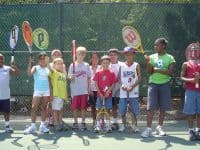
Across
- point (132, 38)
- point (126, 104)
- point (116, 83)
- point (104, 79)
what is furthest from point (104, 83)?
point (132, 38)

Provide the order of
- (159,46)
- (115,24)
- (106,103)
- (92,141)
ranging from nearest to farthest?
1. (92,141)
2. (159,46)
3. (106,103)
4. (115,24)

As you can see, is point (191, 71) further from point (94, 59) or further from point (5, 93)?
point (5, 93)

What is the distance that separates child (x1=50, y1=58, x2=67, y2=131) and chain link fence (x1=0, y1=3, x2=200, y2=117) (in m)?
1.19

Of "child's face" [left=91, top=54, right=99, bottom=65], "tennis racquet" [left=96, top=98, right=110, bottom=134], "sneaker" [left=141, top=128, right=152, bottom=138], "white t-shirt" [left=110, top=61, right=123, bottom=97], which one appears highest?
"child's face" [left=91, top=54, right=99, bottom=65]

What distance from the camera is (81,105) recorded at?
934 cm

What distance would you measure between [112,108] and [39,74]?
151 cm

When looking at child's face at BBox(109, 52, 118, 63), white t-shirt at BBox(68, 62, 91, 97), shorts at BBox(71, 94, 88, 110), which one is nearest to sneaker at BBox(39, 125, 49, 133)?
shorts at BBox(71, 94, 88, 110)

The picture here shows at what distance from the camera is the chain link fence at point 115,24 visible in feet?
34.0

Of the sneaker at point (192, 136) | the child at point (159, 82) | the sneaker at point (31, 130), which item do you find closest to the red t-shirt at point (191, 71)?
the child at point (159, 82)

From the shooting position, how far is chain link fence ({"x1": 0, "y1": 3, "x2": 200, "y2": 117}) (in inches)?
408

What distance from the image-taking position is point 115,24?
34.2 feet

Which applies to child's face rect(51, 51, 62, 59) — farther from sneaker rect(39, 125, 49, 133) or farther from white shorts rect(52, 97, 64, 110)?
sneaker rect(39, 125, 49, 133)

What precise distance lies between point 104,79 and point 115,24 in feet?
5.57

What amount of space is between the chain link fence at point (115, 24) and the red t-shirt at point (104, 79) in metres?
1.21
